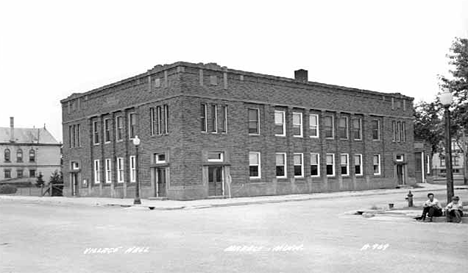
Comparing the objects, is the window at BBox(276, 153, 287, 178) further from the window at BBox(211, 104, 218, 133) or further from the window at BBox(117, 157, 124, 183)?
the window at BBox(117, 157, 124, 183)

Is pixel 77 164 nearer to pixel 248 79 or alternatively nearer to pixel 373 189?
pixel 248 79

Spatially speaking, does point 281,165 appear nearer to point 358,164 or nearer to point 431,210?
point 358,164

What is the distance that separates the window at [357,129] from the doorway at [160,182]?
17780mm

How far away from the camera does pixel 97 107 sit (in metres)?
45.0

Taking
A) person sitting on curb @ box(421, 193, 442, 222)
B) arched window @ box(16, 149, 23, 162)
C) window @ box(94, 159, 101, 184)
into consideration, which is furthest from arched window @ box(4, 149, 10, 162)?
person sitting on curb @ box(421, 193, 442, 222)

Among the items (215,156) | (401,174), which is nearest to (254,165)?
(215,156)

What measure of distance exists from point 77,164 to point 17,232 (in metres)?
31.3

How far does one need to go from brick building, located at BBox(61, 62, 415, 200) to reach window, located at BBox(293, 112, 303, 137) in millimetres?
74

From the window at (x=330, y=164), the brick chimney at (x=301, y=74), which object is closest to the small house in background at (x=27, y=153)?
the brick chimney at (x=301, y=74)

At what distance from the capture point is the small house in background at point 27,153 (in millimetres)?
91812

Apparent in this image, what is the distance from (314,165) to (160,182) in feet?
41.4

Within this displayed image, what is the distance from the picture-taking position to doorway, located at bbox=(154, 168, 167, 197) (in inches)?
1490

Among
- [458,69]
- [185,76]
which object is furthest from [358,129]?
[458,69]

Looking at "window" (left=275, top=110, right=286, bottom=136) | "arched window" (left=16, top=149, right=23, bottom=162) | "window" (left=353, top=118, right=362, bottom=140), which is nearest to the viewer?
"window" (left=275, top=110, right=286, bottom=136)
